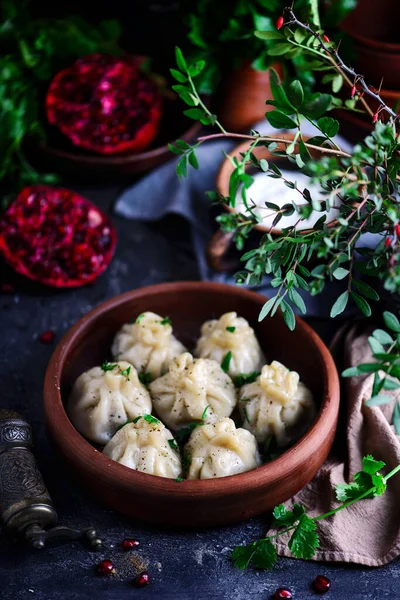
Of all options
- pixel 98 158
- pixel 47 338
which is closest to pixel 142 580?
pixel 47 338

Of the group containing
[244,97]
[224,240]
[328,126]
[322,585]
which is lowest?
[322,585]

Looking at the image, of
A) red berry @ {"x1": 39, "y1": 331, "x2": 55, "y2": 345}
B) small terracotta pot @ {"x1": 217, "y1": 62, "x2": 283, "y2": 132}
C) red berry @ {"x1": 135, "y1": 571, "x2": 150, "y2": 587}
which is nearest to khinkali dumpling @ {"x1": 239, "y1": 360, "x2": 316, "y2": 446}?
red berry @ {"x1": 135, "y1": 571, "x2": 150, "y2": 587}

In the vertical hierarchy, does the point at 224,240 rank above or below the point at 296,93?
below

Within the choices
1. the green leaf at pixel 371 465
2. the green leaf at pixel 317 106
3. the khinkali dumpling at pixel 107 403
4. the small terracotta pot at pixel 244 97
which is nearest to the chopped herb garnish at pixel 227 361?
the khinkali dumpling at pixel 107 403

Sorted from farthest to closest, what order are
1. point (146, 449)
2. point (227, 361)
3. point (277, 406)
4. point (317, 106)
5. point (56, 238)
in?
point (56, 238) → point (227, 361) → point (277, 406) → point (146, 449) → point (317, 106)

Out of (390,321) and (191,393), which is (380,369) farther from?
(191,393)

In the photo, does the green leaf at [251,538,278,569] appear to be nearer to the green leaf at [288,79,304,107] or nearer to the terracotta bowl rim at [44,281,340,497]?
the terracotta bowl rim at [44,281,340,497]

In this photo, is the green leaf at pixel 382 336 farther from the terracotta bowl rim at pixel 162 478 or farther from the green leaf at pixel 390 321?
the terracotta bowl rim at pixel 162 478
